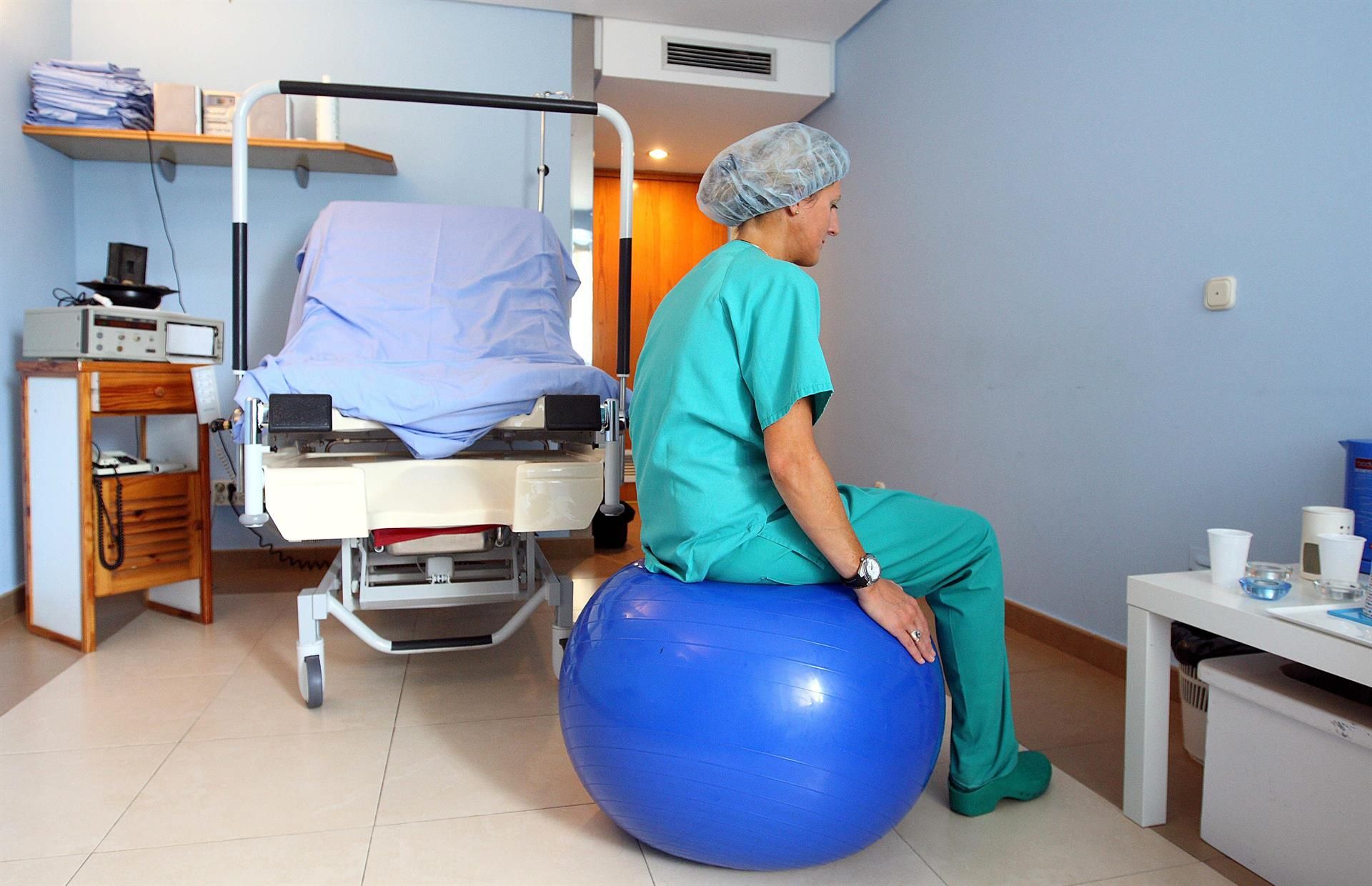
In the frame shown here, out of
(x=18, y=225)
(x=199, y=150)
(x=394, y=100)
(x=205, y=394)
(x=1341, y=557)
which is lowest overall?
(x=1341, y=557)

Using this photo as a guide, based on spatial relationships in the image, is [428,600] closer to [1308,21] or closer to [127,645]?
[127,645]

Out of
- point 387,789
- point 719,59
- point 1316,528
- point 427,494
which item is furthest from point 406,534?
point 719,59

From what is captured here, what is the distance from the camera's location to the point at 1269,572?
1431mm

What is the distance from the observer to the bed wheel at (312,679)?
80.8 inches

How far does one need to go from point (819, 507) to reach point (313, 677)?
4.46ft

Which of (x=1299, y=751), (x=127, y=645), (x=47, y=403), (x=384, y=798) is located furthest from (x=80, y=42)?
(x=1299, y=751)

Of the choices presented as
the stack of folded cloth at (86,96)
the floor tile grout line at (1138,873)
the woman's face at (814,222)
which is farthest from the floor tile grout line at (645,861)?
the stack of folded cloth at (86,96)

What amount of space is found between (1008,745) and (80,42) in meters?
3.71

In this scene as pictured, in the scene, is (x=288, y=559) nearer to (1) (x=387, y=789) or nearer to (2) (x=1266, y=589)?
(1) (x=387, y=789)

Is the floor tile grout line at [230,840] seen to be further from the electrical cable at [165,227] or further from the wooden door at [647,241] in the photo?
the wooden door at [647,241]

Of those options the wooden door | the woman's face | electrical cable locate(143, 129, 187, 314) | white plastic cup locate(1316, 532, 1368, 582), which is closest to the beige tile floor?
white plastic cup locate(1316, 532, 1368, 582)

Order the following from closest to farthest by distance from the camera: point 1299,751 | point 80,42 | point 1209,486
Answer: point 1299,751 < point 1209,486 < point 80,42

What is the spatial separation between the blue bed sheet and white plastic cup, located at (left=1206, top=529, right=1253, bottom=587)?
1320 mm

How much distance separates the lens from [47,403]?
2525 mm
